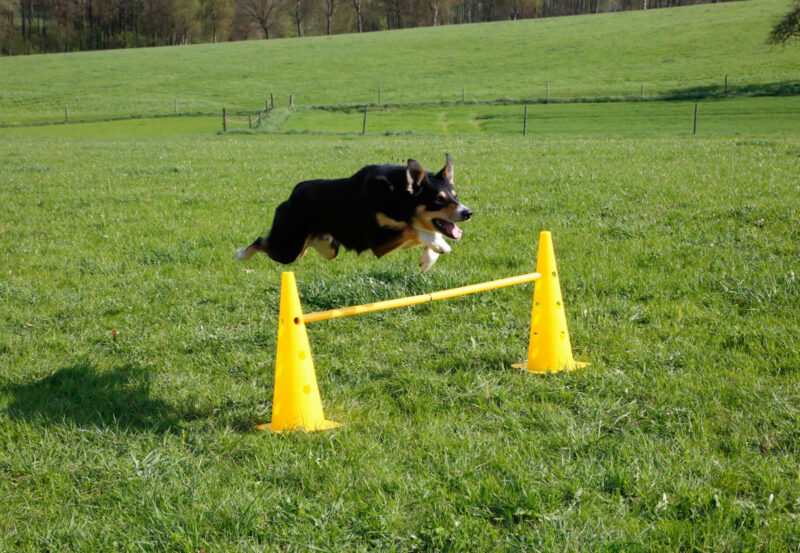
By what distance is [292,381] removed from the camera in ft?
15.4

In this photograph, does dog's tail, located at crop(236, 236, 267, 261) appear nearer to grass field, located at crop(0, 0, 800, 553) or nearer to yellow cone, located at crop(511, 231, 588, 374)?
grass field, located at crop(0, 0, 800, 553)

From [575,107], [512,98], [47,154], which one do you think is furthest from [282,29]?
[47,154]

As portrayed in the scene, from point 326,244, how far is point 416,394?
→ 4.69 feet

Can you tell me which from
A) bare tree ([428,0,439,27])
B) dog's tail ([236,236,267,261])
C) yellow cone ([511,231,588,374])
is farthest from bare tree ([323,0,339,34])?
yellow cone ([511,231,588,374])

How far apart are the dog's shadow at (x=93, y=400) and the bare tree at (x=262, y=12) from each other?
115 metres

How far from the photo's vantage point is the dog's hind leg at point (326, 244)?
5.45m

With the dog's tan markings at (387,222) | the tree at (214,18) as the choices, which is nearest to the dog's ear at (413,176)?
the dog's tan markings at (387,222)

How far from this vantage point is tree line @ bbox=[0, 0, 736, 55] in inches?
4227

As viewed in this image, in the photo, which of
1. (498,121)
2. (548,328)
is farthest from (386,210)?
(498,121)

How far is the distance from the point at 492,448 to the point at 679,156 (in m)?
14.9

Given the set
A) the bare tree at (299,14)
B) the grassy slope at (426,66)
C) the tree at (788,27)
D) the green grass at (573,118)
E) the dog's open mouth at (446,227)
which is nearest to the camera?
the dog's open mouth at (446,227)

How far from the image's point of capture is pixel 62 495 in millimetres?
3896

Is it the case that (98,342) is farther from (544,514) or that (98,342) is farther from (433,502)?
(544,514)

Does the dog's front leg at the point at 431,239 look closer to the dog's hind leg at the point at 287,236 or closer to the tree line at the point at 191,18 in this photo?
the dog's hind leg at the point at 287,236
